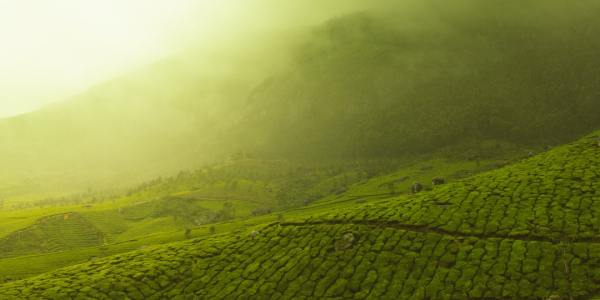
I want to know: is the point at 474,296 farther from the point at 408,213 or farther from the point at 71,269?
the point at 71,269

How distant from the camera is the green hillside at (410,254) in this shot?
102625 mm

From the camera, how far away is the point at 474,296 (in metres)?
98.2

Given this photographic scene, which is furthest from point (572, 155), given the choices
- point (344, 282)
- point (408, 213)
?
point (344, 282)

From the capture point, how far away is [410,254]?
12000 cm

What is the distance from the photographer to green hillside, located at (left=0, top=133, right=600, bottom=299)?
102625 mm

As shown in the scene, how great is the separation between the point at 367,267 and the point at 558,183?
6955cm

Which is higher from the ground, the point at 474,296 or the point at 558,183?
the point at 558,183

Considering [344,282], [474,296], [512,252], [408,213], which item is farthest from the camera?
[408,213]

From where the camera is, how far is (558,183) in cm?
14200

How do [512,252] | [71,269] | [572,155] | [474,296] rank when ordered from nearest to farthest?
1. [474,296]
2. [512,252]
3. [71,269]
4. [572,155]

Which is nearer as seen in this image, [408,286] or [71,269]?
[408,286]

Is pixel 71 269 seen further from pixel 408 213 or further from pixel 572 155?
pixel 572 155

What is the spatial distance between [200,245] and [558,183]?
Answer: 121571 mm

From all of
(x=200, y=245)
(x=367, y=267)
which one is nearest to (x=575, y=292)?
(x=367, y=267)
